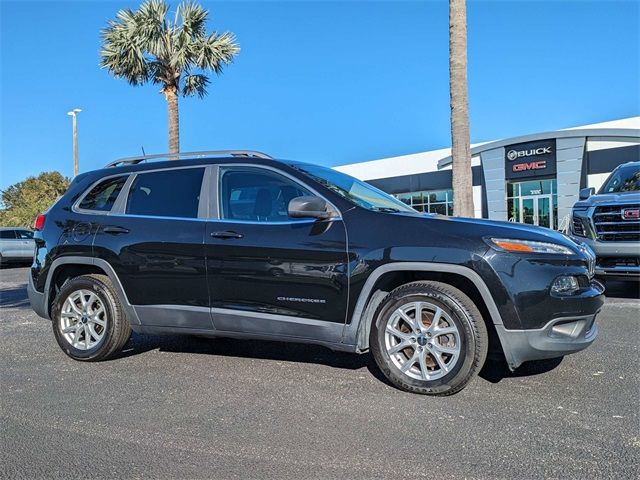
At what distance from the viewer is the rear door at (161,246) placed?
14.7ft

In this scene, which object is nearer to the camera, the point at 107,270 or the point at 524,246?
the point at 524,246

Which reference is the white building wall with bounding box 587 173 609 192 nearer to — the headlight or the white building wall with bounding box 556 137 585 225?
the white building wall with bounding box 556 137 585 225

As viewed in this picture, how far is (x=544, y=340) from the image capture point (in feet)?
12.1

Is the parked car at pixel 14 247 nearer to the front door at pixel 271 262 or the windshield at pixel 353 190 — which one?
the front door at pixel 271 262

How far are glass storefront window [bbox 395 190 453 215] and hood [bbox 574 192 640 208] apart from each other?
70.2ft

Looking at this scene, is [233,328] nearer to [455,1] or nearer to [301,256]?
[301,256]

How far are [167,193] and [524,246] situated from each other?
305 centimetres

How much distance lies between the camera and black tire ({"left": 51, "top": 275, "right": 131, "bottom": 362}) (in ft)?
15.8

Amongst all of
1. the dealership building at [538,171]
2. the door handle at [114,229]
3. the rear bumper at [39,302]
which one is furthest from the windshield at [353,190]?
the dealership building at [538,171]

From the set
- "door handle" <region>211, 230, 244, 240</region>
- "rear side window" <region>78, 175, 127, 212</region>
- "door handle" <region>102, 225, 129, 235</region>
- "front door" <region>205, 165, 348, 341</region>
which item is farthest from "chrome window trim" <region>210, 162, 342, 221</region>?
"rear side window" <region>78, 175, 127, 212</region>

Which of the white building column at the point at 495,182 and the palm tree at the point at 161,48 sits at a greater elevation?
the palm tree at the point at 161,48

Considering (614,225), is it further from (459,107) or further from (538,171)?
(538,171)

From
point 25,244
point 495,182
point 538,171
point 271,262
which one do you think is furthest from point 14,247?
point 538,171

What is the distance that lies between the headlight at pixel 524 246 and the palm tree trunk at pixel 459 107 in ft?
24.6
